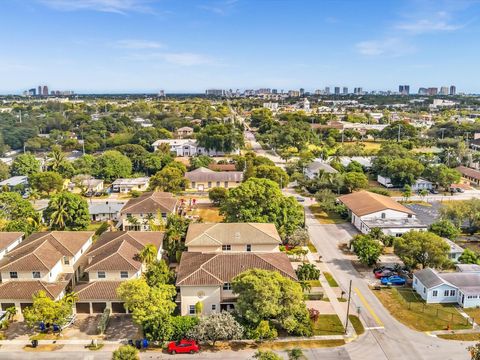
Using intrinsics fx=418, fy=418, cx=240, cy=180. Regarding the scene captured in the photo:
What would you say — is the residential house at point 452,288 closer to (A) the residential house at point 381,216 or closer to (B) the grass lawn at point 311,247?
(B) the grass lawn at point 311,247

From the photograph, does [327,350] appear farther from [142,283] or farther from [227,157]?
[227,157]

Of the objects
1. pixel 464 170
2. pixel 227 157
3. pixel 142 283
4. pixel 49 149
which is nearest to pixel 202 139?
pixel 227 157

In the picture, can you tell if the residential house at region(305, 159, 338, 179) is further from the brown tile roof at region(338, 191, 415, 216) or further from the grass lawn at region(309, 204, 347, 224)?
the brown tile roof at region(338, 191, 415, 216)

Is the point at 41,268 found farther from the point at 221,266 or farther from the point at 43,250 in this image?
the point at 221,266

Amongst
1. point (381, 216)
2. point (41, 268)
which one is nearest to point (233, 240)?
point (41, 268)

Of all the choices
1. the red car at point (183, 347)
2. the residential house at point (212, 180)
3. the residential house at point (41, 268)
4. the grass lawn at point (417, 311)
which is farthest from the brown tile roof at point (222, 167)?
the red car at point (183, 347)
